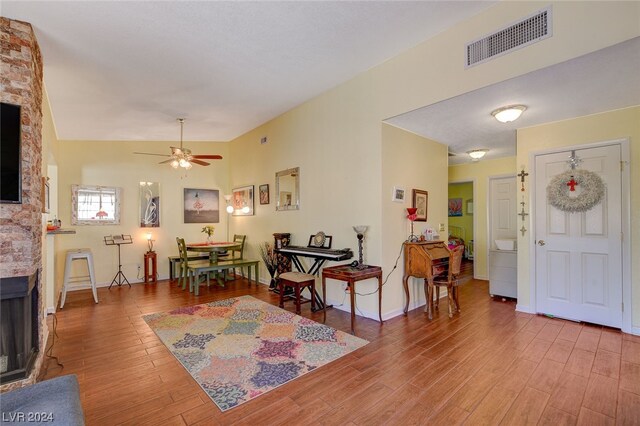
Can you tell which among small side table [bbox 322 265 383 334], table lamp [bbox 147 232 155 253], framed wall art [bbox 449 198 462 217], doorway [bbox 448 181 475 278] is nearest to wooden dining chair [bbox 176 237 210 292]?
table lamp [bbox 147 232 155 253]

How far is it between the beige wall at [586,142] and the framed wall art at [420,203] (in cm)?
132

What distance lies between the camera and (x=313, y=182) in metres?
4.80

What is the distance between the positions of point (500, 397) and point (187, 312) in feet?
12.0

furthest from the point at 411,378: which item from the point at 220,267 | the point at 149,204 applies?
the point at 149,204

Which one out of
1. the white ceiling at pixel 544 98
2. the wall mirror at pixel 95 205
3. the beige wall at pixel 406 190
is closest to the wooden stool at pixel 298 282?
the beige wall at pixel 406 190

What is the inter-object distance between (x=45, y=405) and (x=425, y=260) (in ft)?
12.0

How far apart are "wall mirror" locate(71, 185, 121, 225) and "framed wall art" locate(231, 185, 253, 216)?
7.46 ft

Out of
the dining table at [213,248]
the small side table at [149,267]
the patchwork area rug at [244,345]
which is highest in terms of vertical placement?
the dining table at [213,248]

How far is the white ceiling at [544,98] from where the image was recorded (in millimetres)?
2467

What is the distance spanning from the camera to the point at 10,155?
2303mm

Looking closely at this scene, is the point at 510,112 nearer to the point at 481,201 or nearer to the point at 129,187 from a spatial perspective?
the point at 481,201

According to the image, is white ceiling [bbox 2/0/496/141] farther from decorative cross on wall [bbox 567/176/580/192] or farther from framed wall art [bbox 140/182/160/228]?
decorative cross on wall [bbox 567/176/580/192]

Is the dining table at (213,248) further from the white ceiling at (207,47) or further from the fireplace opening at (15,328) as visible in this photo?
the fireplace opening at (15,328)

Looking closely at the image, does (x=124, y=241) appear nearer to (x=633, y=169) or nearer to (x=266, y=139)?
(x=266, y=139)
